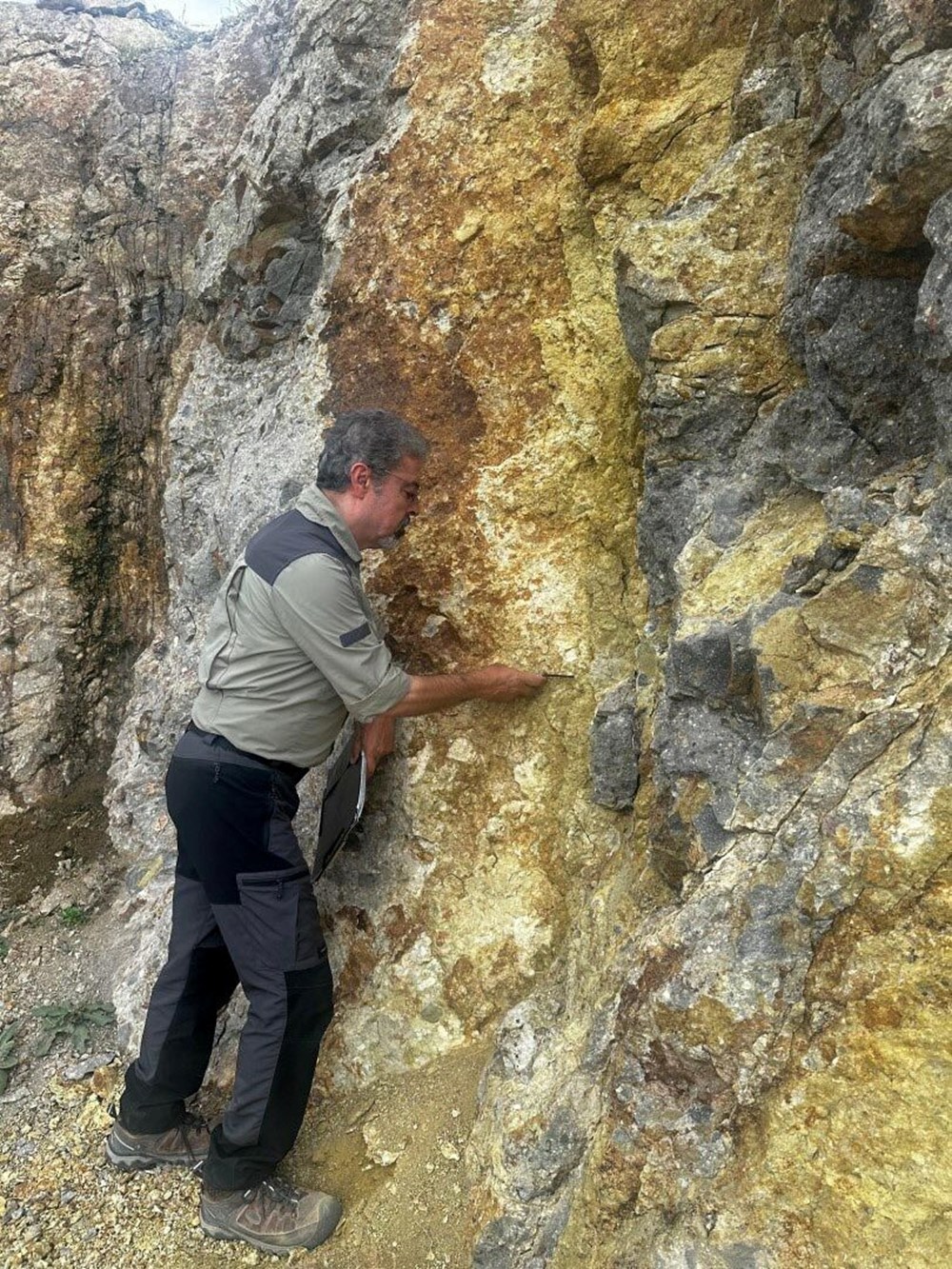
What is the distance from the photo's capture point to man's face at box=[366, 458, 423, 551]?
2887mm

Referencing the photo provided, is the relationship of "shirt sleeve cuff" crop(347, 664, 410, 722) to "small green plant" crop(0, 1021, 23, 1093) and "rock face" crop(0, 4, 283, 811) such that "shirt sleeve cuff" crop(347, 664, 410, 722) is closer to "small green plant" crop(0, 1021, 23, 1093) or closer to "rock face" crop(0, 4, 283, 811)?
"small green plant" crop(0, 1021, 23, 1093)

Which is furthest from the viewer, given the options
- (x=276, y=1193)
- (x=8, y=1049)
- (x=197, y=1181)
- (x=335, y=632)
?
(x=8, y=1049)

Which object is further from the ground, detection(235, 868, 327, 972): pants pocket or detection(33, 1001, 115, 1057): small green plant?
detection(235, 868, 327, 972): pants pocket

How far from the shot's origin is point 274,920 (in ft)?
9.31

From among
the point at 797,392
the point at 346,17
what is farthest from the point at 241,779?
the point at 346,17

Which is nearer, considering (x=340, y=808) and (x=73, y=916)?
(x=340, y=808)

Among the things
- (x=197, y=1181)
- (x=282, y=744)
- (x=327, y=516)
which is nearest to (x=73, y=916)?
(x=197, y=1181)

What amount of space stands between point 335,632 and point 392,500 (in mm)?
525

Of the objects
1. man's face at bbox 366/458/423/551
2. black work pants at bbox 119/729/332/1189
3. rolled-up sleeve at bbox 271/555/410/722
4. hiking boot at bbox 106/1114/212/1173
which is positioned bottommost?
hiking boot at bbox 106/1114/212/1173

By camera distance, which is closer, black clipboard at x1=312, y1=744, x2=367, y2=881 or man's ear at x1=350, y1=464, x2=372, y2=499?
man's ear at x1=350, y1=464, x2=372, y2=499

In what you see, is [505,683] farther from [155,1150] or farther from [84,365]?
[84,365]

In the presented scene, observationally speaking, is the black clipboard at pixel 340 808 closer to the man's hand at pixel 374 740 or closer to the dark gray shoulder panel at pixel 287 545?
the man's hand at pixel 374 740

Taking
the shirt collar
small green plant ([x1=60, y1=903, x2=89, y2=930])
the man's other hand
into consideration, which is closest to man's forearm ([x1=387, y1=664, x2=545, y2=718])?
the man's other hand

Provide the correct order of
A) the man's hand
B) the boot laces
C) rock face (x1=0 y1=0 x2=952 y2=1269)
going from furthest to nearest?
the man's hand
the boot laces
rock face (x1=0 y1=0 x2=952 y2=1269)
